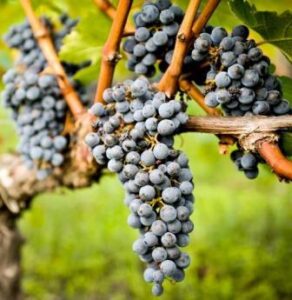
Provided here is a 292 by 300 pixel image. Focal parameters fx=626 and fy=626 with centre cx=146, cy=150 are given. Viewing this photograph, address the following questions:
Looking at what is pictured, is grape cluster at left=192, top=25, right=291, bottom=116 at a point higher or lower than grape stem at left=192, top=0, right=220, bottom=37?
lower

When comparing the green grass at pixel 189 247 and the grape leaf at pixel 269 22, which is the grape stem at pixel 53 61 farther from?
the green grass at pixel 189 247

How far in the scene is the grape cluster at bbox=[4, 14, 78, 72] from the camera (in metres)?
1.39

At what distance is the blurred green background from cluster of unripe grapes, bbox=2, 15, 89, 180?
109 cm

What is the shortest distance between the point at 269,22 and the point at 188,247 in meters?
3.11

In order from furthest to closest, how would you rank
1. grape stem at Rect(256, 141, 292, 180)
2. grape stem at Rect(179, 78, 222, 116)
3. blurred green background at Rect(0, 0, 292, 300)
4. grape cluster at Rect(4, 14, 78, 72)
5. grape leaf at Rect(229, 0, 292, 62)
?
blurred green background at Rect(0, 0, 292, 300) < grape cluster at Rect(4, 14, 78, 72) < grape stem at Rect(179, 78, 222, 116) < grape leaf at Rect(229, 0, 292, 62) < grape stem at Rect(256, 141, 292, 180)

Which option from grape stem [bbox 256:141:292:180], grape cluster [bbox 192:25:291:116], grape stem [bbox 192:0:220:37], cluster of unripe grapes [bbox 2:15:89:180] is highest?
grape stem [bbox 192:0:220:37]

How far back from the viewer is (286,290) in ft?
10.5

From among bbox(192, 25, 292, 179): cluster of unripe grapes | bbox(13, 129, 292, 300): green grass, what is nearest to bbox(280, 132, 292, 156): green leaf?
bbox(192, 25, 292, 179): cluster of unripe grapes

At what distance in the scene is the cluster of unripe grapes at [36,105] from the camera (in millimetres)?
1314

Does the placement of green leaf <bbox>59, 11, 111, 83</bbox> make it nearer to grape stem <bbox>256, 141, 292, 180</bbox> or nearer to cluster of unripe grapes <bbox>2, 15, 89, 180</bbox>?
cluster of unripe grapes <bbox>2, 15, 89, 180</bbox>

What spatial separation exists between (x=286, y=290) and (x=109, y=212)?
187cm

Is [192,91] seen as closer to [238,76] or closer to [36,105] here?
[238,76]

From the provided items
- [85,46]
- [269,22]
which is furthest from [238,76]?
[85,46]

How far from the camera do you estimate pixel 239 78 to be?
87cm
